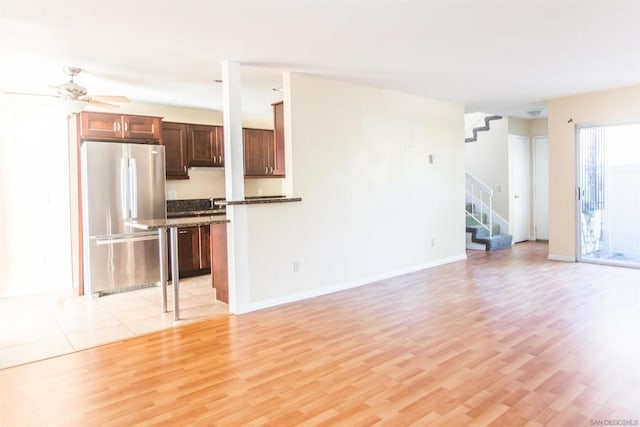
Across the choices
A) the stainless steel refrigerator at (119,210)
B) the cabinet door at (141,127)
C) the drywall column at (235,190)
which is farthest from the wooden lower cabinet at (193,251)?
the drywall column at (235,190)

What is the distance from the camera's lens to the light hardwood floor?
7.46 ft

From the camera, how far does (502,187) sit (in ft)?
27.1

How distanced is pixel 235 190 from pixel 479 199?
6.00 meters

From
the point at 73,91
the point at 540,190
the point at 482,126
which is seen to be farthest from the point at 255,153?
the point at 540,190

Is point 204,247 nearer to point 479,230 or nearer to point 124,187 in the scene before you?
point 124,187

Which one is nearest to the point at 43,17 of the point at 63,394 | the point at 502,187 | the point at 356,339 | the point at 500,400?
the point at 63,394

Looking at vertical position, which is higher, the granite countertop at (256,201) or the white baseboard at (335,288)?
the granite countertop at (256,201)

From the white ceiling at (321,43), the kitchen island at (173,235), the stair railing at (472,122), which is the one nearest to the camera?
the white ceiling at (321,43)

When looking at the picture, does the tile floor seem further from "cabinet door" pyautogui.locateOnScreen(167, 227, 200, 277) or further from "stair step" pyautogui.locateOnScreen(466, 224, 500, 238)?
"stair step" pyautogui.locateOnScreen(466, 224, 500, 238)

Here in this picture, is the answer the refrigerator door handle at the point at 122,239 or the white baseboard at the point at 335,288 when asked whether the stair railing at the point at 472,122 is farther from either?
the refrigerator door handle at the point at 122,239

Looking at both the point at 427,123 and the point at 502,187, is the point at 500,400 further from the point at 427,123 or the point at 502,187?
the point at 502,187

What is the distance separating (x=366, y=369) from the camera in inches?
111

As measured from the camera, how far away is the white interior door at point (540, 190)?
27.8ft

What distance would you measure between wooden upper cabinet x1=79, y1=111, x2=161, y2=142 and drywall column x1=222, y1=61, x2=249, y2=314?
195cm
